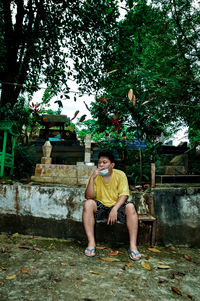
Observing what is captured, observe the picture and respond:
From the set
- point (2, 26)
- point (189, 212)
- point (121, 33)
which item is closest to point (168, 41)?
point (121, 33)

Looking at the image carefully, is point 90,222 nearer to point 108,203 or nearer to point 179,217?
point 108,203

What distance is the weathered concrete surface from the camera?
11.5ft

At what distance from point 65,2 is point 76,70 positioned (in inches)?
62.8

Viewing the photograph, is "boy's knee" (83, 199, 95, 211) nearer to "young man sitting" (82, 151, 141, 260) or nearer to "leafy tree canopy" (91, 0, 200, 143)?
"young man sitting" (82, 151, 141, 260)

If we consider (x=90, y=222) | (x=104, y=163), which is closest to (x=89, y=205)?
(x=90, y=222)

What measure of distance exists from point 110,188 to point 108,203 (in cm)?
22

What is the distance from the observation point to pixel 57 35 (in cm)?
560

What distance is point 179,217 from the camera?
11.6ft

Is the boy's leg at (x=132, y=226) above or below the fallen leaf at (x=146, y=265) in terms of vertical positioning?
above

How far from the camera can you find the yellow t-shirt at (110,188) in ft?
10.4

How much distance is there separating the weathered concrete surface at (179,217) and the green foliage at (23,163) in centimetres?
345

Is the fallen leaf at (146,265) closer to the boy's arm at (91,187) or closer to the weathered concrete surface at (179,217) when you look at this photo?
the weathered concrete surface at (179,217)

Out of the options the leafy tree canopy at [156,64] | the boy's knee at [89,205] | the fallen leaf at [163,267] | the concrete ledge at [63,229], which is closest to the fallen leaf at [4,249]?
the concrete ledge at [63,229]

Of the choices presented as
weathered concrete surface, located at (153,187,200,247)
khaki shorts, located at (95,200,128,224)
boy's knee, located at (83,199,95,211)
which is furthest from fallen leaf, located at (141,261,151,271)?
boy's knee, located at (83,199,95,211)
